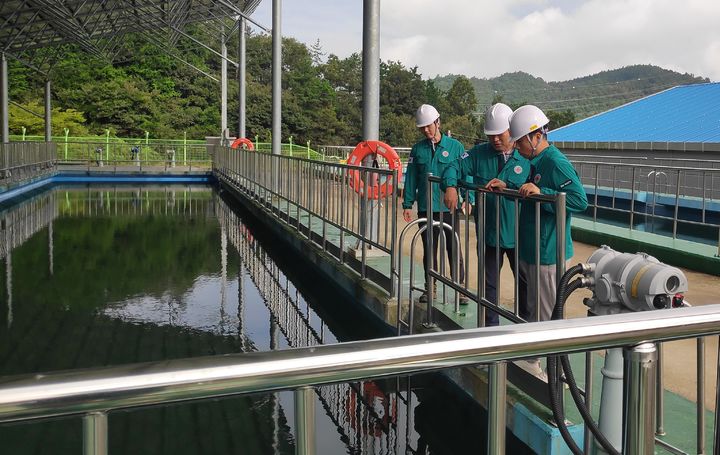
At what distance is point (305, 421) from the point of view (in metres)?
1.58

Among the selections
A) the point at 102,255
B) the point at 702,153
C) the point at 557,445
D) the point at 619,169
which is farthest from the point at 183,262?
the point at 702,153

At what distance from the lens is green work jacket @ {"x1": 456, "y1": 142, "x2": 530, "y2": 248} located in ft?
16.2

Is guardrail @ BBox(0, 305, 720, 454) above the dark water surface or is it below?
above

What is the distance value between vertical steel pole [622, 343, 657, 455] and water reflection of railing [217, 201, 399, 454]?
1.91 metres

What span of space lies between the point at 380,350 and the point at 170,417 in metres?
3.98

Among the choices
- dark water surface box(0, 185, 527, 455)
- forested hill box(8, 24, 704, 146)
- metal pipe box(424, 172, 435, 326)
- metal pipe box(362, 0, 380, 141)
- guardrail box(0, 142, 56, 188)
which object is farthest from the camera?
forested hill box(8, 24, 704, 146)

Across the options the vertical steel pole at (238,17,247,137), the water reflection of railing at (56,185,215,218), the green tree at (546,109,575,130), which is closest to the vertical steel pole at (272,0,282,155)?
the water reflection of railing at (56,185,215,218)

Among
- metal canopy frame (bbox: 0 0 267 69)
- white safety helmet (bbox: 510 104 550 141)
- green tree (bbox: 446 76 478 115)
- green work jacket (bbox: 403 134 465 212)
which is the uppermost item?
green tree (bbox: 446 76 478 115)

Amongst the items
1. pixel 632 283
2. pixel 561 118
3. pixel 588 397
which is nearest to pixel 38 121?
pixel 588 397

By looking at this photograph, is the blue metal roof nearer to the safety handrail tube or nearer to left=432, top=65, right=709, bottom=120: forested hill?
the safety handrail tube

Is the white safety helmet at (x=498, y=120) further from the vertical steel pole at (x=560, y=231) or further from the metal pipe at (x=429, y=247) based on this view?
the vertical steel pole at (x=560, y=231)

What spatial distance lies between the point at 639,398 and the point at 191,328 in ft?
20.6

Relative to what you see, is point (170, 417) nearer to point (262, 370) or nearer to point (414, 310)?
point (414, 310)

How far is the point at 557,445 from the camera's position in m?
3.85
